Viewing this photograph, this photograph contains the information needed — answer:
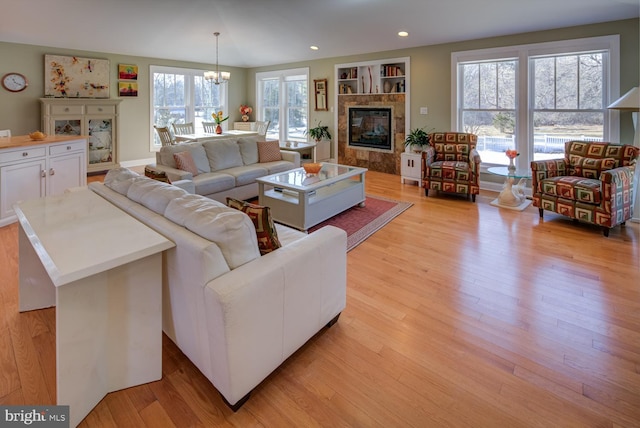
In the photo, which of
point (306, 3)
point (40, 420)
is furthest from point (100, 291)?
point (306, 3)

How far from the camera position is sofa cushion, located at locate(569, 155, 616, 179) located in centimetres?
402

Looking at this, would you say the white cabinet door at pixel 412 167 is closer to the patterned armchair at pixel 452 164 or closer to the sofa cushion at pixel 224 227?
the patterned armchair at pixel 452 164

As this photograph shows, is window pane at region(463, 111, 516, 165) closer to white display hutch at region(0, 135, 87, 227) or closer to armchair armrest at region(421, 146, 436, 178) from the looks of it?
armchair armrest at region(421, 146, 436, 178)

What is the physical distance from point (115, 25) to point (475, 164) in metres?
6.00

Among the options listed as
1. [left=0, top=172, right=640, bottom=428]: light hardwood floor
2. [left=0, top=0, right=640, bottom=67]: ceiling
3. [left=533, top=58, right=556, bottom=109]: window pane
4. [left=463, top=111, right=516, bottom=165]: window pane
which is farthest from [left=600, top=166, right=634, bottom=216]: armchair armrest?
[left=0, top=0, right=640, bottom=67]: ceiling

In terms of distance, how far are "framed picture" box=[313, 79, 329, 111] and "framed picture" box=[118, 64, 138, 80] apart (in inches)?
145

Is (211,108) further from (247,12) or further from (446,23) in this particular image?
(446,23)

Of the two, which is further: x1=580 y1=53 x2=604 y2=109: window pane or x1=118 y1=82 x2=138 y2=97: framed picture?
x1=118 y1=82 x2=138 y2=97: framed picture

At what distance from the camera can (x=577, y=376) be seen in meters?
1.80

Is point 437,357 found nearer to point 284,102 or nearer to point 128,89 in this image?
point 128,89

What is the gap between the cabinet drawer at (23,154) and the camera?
3.59 m

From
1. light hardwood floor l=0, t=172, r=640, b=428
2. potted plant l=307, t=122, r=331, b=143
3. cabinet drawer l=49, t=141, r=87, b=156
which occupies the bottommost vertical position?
light hardwood floor l=0, t=172, r=640, b=428

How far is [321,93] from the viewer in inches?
311

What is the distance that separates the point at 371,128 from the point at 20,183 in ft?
18.4
